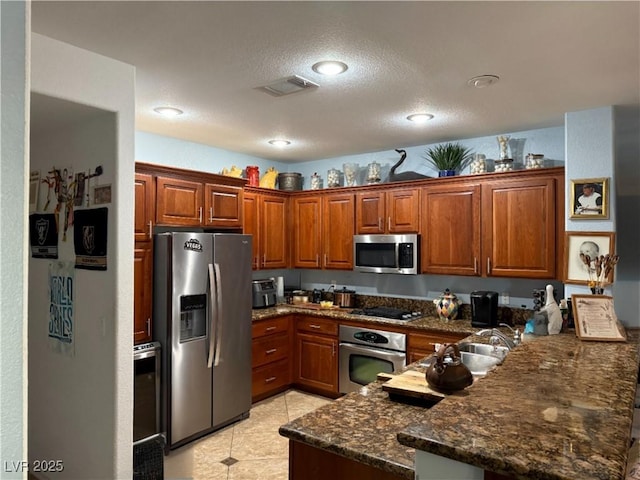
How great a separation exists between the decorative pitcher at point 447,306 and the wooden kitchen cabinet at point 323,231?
39.7 inches

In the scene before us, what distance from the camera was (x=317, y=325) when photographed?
4559 millimetres

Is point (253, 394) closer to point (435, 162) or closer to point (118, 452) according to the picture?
point (118, 452)

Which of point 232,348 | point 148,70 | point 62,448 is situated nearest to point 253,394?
point 232,348

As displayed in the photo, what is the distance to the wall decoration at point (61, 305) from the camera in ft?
9.00

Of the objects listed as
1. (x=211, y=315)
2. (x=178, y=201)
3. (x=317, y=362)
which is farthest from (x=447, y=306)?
(x=178, y=201)

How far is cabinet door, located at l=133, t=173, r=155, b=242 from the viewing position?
341 centimetres

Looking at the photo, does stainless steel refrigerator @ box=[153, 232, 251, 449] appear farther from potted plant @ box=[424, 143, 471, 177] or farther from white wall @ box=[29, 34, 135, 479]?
potted plant @ box=[424, 143, 471, 177]

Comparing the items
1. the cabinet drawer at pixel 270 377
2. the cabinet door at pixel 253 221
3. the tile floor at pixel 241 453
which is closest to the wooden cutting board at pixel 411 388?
the tile floor at pixel 241 453

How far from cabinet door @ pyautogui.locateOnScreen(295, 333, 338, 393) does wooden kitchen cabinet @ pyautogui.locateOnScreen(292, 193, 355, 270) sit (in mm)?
799

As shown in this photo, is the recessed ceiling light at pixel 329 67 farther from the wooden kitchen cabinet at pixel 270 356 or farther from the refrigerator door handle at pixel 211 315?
the wooden kitchen cabinet at pixel 270 356

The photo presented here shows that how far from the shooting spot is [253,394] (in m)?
4.28

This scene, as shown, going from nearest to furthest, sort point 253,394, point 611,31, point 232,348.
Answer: point 611,31, point 232,348, point 253,394

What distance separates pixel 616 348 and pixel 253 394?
3047 mm

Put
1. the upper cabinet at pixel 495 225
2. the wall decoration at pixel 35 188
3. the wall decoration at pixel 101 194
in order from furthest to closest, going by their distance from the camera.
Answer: the upper cabinet at pixel 495 225 < the wall decoration at pixel 35 188 < the wall decoration at pixel 101 194
